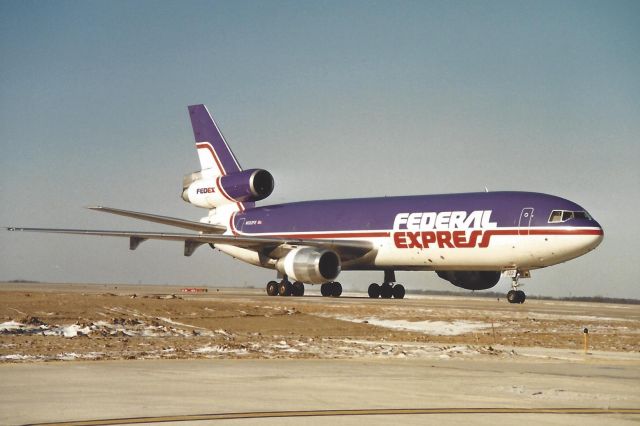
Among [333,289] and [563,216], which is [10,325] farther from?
[333,289]

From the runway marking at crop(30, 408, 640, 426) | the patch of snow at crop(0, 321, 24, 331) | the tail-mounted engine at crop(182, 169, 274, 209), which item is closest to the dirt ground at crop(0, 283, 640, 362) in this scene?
the patch of snow at crop(0, 321, 24, 331)

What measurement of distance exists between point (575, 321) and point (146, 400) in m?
18.7

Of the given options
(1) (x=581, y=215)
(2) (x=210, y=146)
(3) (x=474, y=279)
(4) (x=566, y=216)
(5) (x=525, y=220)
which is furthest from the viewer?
(2) (x=210, y=146)

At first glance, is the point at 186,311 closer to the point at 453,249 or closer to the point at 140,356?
the point at 140,356

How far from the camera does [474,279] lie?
3903 centimetres

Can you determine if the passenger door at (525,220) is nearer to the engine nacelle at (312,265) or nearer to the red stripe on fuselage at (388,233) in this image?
the red stripe on fuselage at (388,233)

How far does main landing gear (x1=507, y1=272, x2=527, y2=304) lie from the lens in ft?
113

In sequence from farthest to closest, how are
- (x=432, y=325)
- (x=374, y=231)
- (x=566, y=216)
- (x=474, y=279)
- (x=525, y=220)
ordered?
1. (x=474, y=279)
2. (x=374, y=231)
3. (x=525, y=220)
4. (x=566, y=216)
5. (x=432, y=325)

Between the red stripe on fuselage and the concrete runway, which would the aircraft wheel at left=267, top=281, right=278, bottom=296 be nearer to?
the red stripe on fuselage

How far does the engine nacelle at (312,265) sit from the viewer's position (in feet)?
119

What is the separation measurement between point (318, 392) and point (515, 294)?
26.6 m

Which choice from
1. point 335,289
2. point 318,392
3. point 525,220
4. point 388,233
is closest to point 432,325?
point 525,220

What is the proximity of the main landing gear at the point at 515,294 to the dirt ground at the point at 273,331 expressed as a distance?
251 inches

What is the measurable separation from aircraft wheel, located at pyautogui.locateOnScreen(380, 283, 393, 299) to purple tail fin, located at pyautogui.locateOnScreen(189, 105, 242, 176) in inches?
432
